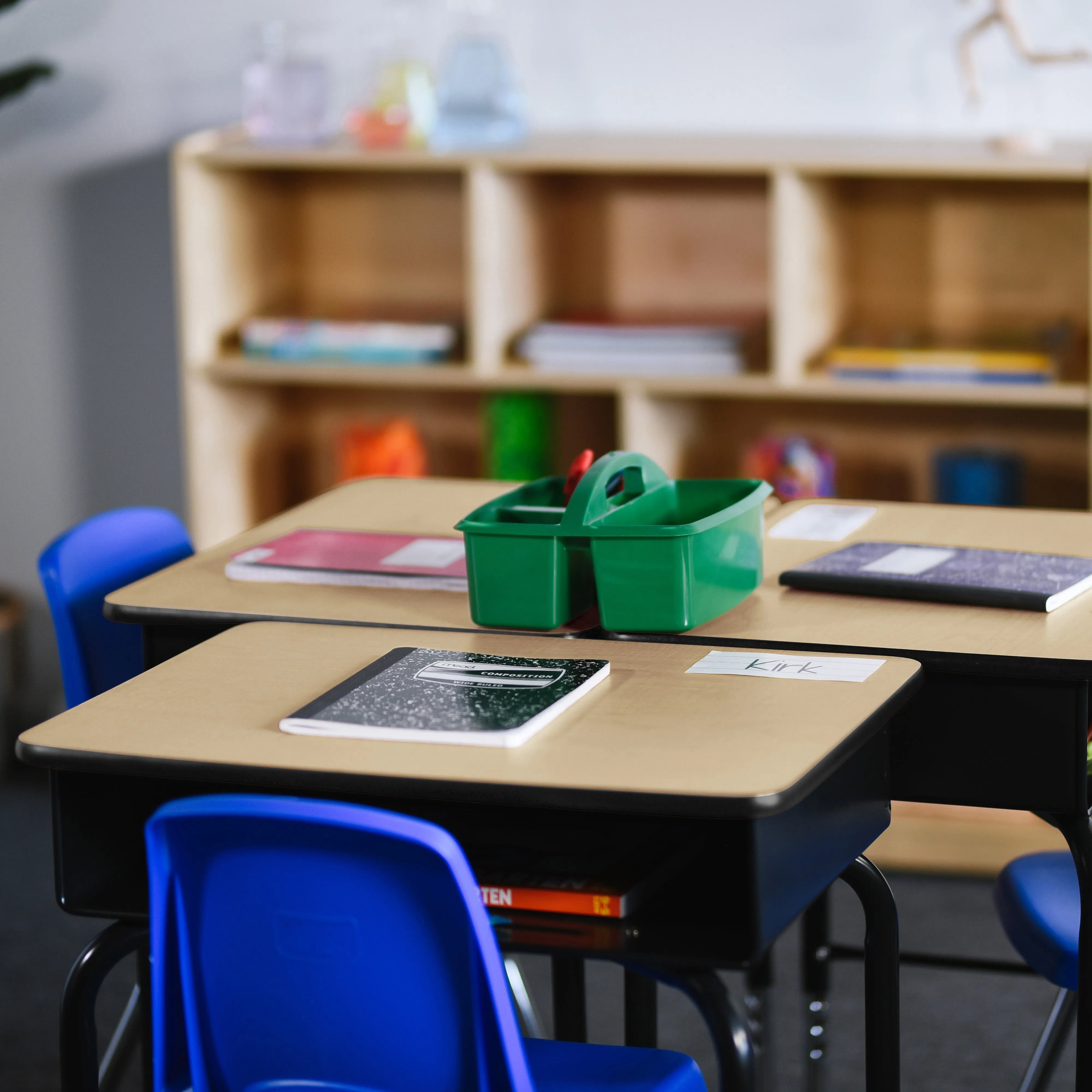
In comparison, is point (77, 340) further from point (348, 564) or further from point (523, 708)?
point (523, 708)

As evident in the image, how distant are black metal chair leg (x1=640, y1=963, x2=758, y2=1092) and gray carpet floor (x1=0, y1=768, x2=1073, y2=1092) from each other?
1.12 meters

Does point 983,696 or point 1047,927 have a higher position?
point 983,696

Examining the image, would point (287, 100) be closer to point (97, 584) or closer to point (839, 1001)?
point (97, 584)

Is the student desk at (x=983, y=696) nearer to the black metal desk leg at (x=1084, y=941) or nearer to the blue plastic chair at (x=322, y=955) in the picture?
the black metal desk leg at (x=1084, y=941)

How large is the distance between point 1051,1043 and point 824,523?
710mm

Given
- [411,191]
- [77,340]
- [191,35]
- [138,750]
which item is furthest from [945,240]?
[138,750]

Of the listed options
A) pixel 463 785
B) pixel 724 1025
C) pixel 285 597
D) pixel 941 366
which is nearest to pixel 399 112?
pixel 941 366

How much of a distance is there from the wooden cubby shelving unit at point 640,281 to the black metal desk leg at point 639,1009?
4.51 feet

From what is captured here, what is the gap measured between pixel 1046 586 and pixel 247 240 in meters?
2.22

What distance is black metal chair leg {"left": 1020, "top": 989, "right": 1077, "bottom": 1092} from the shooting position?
200cm

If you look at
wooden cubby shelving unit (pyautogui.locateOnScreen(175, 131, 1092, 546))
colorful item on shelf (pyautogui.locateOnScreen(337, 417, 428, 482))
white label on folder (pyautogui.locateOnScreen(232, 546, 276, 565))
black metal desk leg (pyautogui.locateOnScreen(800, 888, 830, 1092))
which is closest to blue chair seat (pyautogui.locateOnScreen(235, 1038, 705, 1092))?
white label on folder (pyautogui.locateOnScreen(232, 546, 276, 565))

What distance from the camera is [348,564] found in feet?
6.59

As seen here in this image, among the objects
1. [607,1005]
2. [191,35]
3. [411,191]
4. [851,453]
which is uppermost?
[191,35]

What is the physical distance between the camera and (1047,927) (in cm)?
185
